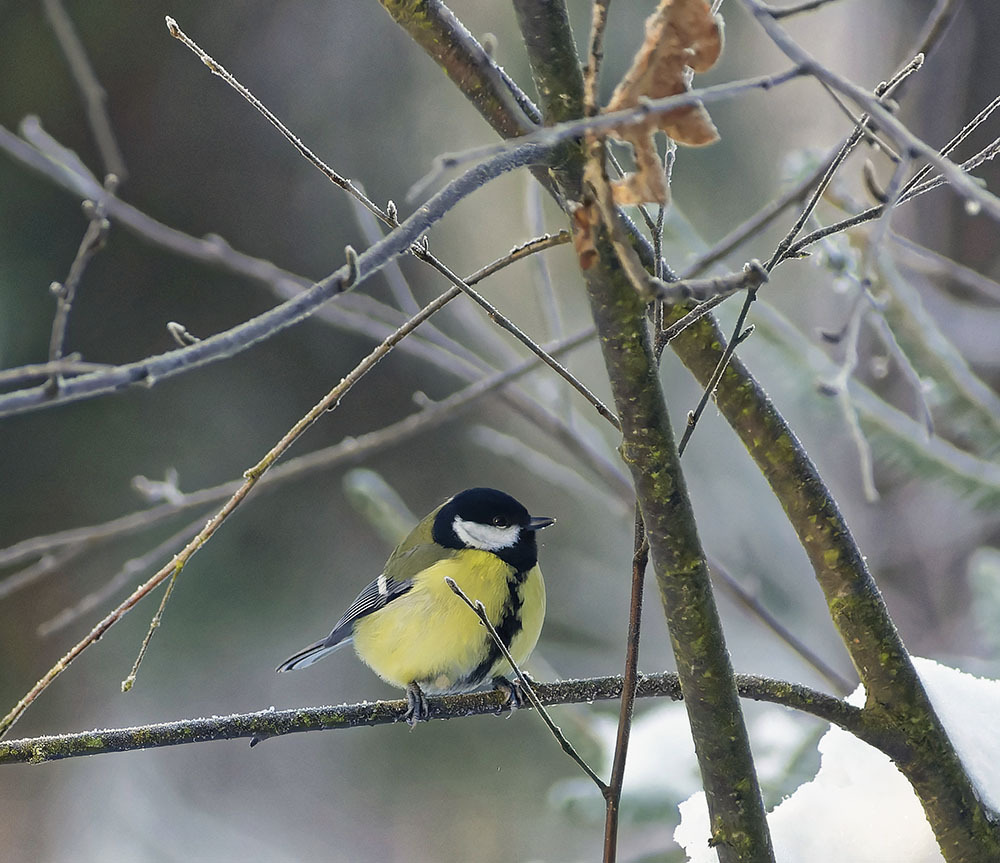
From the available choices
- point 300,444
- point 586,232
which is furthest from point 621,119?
point 300,444

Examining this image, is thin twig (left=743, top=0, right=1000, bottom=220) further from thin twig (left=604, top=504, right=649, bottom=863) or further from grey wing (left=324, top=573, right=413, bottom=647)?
grey wing (left=324, top=573, right=413, bottom=647)

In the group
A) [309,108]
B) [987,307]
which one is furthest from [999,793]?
[309,108]

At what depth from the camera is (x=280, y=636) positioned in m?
4.38

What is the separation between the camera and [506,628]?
1896 millimetres

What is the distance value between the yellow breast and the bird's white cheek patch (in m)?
0.04

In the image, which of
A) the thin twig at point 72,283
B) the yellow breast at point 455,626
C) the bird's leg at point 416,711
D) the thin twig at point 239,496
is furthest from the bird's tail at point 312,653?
the thin twig at point 239,496

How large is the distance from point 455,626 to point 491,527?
12.0 inches

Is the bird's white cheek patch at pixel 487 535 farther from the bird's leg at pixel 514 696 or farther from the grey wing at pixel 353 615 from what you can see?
the bird's leg at pixel 514 696

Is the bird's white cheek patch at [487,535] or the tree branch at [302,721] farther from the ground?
the bird's white cheek patch at [487,535]

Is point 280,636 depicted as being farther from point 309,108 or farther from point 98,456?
point 309,108

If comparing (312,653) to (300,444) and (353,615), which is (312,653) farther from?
(300,444)

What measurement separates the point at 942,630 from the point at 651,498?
2.79 metres

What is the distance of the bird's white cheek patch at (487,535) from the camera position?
2.09 m

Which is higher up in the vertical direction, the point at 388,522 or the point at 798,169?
the point at 798,169
